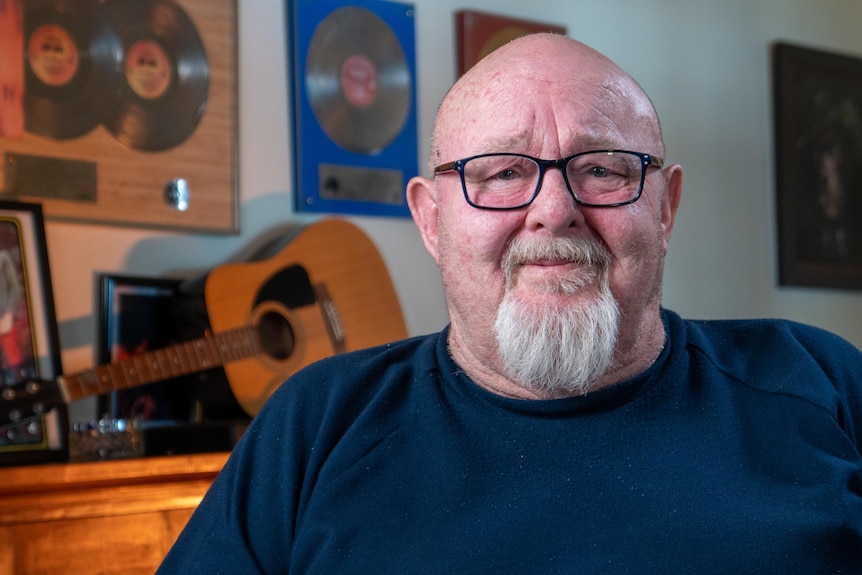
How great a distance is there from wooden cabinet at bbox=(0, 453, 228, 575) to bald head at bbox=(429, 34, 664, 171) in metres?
0.66

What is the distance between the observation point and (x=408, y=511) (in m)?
1.04

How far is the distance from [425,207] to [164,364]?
65cm

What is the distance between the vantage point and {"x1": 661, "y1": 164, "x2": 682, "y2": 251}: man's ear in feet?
3.96

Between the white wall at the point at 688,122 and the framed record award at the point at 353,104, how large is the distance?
0.03 meters

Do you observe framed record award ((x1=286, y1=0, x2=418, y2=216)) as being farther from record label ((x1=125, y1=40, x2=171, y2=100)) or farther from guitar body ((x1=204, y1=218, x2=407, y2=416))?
record label ((x1=125, y1=40, x2=171, y2=100))

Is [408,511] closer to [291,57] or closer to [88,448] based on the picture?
[88,448]

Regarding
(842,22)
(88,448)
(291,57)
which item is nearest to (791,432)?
(88,448)

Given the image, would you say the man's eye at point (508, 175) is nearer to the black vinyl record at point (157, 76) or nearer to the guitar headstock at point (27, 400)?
the guitar headstock at point (27, 400)

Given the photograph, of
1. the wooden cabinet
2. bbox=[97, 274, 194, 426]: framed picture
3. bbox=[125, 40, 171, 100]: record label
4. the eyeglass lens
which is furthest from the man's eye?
bbox=[125, 40, 171, 100]: record label

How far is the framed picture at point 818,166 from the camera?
2793 mm

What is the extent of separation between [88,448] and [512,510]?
83 centimetres

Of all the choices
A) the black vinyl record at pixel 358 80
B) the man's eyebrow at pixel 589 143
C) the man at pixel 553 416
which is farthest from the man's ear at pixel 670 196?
the black vinyl record at pixel 358 80

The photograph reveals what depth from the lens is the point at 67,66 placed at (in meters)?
1.83

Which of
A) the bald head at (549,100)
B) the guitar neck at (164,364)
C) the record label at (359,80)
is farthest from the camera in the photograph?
the record label at (359,80)
